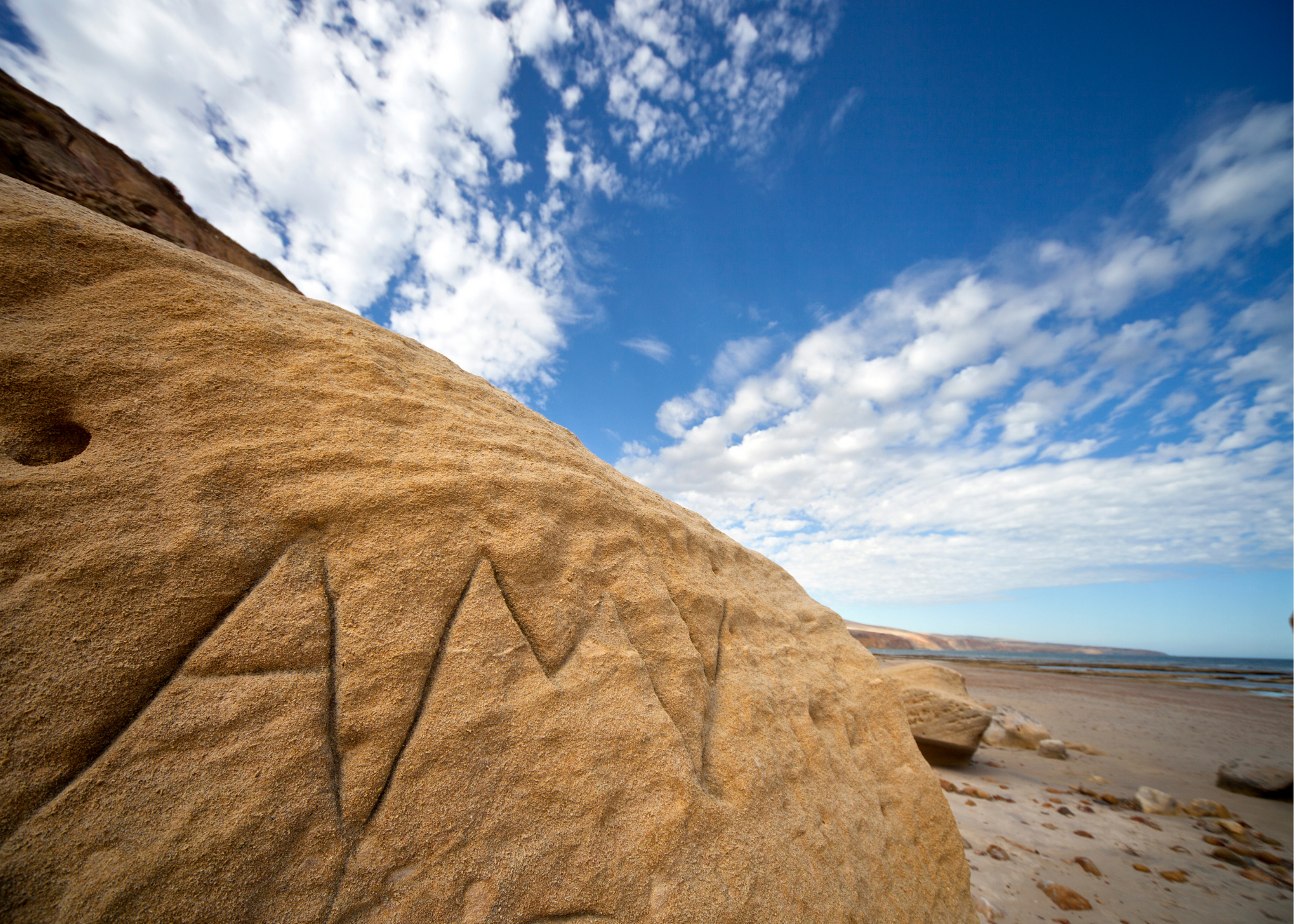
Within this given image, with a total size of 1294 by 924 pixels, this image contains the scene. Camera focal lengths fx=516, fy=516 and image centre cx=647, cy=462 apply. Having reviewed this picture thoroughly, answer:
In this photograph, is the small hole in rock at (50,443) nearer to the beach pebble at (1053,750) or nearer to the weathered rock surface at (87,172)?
the weathered rock surface at (87,172)

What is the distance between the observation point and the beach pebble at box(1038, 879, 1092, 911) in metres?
3.80

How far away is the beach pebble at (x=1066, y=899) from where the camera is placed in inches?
150

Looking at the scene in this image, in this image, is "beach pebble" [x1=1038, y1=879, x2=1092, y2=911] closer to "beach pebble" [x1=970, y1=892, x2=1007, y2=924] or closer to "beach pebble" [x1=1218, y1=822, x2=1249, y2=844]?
"beach pebble" [x1=970, y1=892, x2=1007, y2=924]

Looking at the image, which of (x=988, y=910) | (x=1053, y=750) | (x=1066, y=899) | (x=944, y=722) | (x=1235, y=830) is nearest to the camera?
(x=988, y=910)

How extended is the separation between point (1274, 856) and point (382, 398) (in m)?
8.32

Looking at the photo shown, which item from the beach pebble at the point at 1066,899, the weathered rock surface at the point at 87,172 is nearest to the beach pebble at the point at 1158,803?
the beach pebble at the point at 1066,899

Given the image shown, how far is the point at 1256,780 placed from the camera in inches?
261

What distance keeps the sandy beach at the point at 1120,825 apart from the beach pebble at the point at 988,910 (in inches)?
1.2

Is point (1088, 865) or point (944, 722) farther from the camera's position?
point (944, 722)

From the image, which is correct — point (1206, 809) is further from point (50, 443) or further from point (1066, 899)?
point (50, 443)

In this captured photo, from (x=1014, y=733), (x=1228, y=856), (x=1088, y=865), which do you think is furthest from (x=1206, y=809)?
(x=1014, y=733)

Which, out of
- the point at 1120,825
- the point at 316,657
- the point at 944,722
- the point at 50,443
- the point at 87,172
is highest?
the point at 87,172

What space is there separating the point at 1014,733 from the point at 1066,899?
7.10 meters

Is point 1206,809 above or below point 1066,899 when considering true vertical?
above
